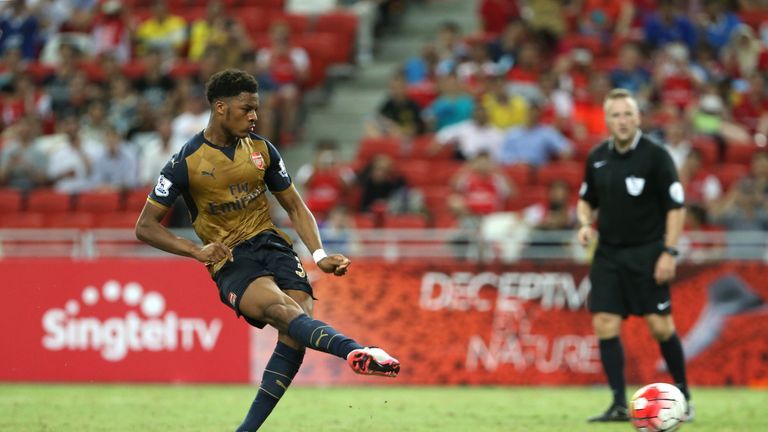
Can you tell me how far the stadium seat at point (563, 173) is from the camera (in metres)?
16.2

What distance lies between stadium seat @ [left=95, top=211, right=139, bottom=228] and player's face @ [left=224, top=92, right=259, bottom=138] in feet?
28.8

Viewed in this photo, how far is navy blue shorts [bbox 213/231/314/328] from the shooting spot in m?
8.02

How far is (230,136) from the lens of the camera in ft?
26.7

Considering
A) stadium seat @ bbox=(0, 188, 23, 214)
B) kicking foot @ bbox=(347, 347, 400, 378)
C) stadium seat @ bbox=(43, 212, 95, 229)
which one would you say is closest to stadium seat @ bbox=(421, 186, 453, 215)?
stadium seat @ bbox=(43, 212, 95, 229)

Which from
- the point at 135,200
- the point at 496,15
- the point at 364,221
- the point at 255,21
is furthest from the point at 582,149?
the point at 255,21

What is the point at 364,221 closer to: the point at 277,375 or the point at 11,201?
the point at 11,201

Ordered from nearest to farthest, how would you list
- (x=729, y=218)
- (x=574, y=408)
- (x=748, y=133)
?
(x=574, y=408) < (x=729, y=218) < (x=748, y=133)

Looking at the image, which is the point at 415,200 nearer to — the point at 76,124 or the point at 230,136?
the point at 76,124

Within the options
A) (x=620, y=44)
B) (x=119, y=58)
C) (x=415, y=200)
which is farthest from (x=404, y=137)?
(x=119, y=58)

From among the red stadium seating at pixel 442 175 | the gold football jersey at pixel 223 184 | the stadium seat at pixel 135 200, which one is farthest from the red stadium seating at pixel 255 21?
the gold football jersey at pixel 223 184

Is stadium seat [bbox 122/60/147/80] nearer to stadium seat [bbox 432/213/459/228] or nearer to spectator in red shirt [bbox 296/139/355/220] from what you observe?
spectator in red shirt [bbox 296/139/355/220]

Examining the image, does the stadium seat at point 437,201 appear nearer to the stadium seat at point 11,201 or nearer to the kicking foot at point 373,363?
the stadium seat at point 11,201

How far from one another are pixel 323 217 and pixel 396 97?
2.75 m

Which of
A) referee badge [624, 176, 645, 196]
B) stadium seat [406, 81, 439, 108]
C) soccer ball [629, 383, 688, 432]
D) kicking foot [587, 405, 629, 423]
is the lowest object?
kicking foot [587, 405, 629, 423]
